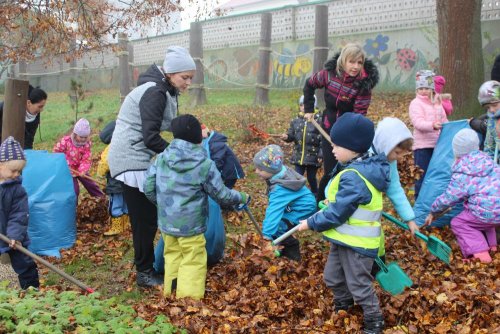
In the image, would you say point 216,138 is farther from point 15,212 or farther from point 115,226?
point 15,212

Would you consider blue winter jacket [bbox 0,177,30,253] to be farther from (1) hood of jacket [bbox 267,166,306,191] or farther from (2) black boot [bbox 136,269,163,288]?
(1) hood of jacket [bbox 267,166,306,191]

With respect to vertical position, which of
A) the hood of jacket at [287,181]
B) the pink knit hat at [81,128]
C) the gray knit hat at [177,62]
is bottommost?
the hood of jacket at [287,181]

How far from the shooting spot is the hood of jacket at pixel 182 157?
4391 millimetres

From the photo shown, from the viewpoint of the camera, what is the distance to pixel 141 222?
4.93 m

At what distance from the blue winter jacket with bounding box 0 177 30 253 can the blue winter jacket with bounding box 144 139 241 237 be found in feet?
4.38

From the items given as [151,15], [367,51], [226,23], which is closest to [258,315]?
[151,15]

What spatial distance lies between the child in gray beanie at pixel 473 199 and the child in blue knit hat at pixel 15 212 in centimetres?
359

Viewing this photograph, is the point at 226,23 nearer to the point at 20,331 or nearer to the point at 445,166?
the point at 445,166

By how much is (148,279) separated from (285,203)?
1.42 m

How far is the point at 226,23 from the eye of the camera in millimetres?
18141

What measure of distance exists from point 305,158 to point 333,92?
139cm

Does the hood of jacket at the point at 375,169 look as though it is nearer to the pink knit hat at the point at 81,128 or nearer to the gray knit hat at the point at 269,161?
the gray knit hat at the point at 269,161

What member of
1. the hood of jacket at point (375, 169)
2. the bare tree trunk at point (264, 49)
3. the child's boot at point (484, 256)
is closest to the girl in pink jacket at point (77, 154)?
the hood of jacket at point (375, 169)

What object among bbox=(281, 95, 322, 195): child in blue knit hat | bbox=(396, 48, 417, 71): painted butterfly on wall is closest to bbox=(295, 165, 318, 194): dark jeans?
bbox=(281, 95, 322, 195): child in blue knit hat
